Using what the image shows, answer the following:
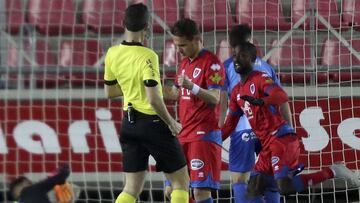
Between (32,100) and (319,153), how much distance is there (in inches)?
108

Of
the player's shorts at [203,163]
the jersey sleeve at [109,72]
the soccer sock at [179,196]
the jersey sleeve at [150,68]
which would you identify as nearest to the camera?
the jersey sleeve at [150,68]

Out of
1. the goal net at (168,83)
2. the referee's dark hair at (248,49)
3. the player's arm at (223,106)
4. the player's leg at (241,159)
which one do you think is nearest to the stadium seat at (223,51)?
the goal net at (168,83)

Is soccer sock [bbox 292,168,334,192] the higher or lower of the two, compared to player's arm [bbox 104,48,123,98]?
lower

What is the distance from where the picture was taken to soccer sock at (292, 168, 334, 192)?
655 centimetres

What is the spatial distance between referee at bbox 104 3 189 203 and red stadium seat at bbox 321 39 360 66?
295 cm

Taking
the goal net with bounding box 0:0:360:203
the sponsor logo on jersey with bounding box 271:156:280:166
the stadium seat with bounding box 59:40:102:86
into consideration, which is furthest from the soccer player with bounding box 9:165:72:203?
the stadium seat with bounding box 59:40:102:86

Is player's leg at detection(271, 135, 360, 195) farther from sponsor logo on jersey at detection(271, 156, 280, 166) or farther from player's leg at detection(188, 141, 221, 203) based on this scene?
player's leg at detection(188, 141, 221, 203)

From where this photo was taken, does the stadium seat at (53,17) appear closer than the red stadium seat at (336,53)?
No

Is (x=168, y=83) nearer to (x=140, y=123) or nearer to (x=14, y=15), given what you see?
(x=14, y=15)

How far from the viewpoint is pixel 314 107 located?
820 cm

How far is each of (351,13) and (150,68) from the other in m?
3.30

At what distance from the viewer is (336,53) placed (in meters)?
8.55

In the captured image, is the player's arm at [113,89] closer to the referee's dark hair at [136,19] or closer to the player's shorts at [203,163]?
the referee's dark hair at [136,19]

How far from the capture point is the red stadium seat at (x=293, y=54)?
8492mm
